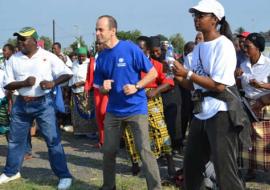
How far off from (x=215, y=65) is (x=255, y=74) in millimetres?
2064

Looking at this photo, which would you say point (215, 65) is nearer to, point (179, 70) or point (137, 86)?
point (179, 70)

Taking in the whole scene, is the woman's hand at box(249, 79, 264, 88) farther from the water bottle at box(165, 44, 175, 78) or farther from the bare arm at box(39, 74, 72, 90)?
the bare arm at box(39, 74, 72, 90)

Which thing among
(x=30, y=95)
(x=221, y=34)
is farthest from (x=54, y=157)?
(x=221, y=34)

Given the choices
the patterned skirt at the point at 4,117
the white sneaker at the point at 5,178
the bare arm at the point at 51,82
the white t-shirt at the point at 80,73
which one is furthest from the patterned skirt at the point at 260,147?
the white t-shirt at the point at 80,73

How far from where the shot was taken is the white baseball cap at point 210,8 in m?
3.96

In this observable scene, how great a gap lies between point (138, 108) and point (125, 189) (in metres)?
1.13

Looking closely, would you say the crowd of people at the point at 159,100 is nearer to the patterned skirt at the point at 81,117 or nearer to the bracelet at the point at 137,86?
the bracelet at the point at 137,86

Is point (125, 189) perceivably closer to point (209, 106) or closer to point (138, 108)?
point (138, 108)

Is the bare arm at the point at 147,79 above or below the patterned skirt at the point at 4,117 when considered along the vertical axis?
above

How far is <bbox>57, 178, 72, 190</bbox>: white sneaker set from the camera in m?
5.75

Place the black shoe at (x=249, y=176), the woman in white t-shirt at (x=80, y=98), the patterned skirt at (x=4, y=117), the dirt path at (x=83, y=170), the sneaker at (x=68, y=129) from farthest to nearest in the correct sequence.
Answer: the sneaker at (x=68, y=129) < the woman in white t-shirt at (x=80, y=98) < the patterned skirt at (x=4, y=117) < the black shoe at (x=249, y=176) < the dirt path at (x=83, y=170)

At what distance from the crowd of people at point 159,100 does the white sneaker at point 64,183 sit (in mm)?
15

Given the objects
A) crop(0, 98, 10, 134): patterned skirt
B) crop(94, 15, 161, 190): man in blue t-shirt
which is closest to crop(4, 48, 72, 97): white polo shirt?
crop(94, 15, 161, 190): man in blue t-shirt

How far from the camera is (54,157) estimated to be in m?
5.83
